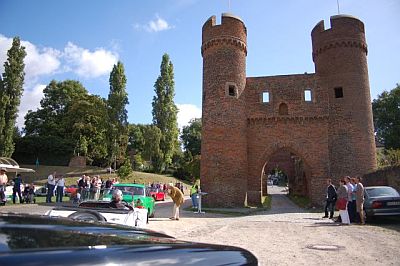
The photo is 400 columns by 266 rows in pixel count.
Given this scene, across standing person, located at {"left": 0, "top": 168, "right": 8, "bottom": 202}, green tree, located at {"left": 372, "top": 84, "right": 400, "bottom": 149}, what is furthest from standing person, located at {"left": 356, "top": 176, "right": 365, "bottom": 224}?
green tree, located at {"left": 372, "top": 84, "right": 400, "bottom": 149}

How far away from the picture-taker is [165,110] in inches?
1994

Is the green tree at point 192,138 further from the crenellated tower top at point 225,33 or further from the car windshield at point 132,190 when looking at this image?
the car windshield at point 132,190

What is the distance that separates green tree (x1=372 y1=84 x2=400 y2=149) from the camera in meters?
54.9

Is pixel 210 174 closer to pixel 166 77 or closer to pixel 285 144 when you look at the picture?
pixel 285 144

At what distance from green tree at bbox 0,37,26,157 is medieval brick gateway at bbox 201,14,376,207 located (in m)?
24.9

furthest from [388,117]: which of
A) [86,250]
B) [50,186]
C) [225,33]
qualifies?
[86,250]

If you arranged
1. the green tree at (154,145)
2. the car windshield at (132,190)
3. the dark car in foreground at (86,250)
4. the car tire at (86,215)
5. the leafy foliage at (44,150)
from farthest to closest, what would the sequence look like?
1. the green tree at (154,145)
2. the leafy foliage at (44,150)
3. the car windshield at (132,190)
4. the car tire at (86,215)
5. the dark car in foreground at (86,250)

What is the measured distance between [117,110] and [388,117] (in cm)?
4448

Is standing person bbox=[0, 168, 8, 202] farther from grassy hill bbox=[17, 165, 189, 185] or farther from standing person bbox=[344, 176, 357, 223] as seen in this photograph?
grassy hill bbox=[17, 165, 189, 185]

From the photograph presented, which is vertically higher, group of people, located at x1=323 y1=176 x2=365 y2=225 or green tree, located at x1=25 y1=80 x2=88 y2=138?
green tree, located at x1=25 y1=80 x2=88 y2=138

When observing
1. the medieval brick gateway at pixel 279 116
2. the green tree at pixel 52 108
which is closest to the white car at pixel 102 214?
the medieval brick gateway at pixel 279 116

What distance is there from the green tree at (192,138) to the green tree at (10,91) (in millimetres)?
41379

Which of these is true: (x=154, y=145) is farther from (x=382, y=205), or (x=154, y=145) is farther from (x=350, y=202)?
(x=382, y=205)

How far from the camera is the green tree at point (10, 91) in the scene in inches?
1524
